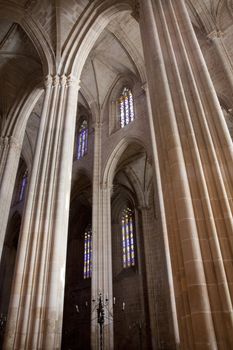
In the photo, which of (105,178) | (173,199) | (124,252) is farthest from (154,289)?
(173,199)

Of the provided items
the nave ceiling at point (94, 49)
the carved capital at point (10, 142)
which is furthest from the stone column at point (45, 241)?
the carved capital at point (10, 142)

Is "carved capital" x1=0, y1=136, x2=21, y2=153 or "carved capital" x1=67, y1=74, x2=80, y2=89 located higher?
"carved capital" x1=0, y1=136, x2=21, y2=153

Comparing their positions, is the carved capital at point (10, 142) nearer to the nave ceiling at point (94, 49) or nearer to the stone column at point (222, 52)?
the nave ceiling at point (94, 49)

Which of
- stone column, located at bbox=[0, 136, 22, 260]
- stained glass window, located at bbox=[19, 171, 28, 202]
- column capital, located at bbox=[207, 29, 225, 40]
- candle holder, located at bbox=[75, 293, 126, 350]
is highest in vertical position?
column capital, located at bbox=[207, 29, 225, 40]

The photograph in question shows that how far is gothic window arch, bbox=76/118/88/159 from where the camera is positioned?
16783 millimetres

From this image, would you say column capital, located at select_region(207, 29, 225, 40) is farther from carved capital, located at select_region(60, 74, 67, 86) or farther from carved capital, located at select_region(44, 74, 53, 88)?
carved capital, located at select_region(44, 74, 53, 88)

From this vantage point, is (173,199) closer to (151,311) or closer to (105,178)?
(105,178)

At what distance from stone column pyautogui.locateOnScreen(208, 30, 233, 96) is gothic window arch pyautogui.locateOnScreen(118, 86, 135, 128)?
197 inches

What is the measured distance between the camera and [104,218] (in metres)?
12.5

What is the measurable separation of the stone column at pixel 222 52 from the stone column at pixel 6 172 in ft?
34.6

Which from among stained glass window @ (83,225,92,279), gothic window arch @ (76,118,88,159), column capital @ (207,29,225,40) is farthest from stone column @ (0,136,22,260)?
column capital @ (207,29,225,40)

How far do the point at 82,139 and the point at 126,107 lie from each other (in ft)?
12.3

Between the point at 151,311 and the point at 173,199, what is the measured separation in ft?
39.6

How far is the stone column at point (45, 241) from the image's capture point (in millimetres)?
5980
